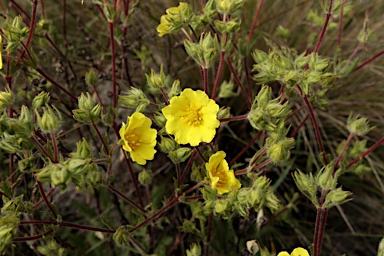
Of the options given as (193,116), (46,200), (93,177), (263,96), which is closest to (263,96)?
(263,96)

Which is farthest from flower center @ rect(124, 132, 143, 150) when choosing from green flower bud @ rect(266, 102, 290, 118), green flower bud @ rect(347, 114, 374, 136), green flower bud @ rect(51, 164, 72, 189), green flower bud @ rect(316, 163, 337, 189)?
green flower bud @ rect(347, 114, 374, 136)

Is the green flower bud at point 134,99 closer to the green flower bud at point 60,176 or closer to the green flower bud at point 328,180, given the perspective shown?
the green flower bud at point 60,176

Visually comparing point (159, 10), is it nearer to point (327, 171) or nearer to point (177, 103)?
point (177, 103)

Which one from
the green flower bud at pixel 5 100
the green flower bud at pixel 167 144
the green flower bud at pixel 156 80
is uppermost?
the green flower bud at pixel 5 100

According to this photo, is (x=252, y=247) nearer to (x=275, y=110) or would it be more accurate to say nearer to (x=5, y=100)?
(x=275, y=110)

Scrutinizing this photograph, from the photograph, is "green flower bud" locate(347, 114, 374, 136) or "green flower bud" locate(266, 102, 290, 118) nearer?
"green flower bud" locate(266, 102, 290, 118)

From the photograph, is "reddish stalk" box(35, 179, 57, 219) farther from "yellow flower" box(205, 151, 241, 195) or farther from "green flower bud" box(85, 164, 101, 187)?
"yellow flower" box(205, 151, 241, 195)

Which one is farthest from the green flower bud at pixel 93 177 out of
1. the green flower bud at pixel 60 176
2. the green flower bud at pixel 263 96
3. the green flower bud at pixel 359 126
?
the green flower bud at pixel 359 126

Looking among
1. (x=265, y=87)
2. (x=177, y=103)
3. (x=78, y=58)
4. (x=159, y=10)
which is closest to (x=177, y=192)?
(x=177, y=103)
